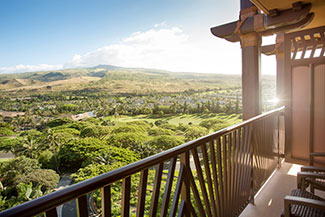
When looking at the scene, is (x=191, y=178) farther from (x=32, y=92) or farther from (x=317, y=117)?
(x=32, y=92)

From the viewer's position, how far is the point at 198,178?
1218 millimetres

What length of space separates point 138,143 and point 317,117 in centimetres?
2726

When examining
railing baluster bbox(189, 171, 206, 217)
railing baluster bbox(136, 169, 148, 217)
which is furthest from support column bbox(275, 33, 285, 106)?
railing baluster bbox(136, 169, 148, 217)

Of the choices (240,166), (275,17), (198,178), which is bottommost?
(240,166)

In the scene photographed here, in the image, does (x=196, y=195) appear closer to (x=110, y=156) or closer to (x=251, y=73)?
(x=251, y=73)

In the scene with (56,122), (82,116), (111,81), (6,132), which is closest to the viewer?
(6,132)

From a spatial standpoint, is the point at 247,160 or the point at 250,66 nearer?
the point at 247,160

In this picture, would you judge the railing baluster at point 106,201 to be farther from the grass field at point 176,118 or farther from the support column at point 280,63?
the grass field at point 176,118

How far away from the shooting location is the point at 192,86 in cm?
3409

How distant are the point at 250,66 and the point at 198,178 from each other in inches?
66.4

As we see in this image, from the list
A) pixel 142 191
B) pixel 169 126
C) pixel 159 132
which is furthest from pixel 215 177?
pixel 169 126

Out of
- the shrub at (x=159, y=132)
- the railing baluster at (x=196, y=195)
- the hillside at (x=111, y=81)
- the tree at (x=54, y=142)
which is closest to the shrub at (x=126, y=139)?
the shrub at (x=159, y=132)

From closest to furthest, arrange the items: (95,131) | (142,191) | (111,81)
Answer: (142,191), (95,131), (111,81)

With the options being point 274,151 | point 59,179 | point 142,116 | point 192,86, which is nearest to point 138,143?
point 142,116
